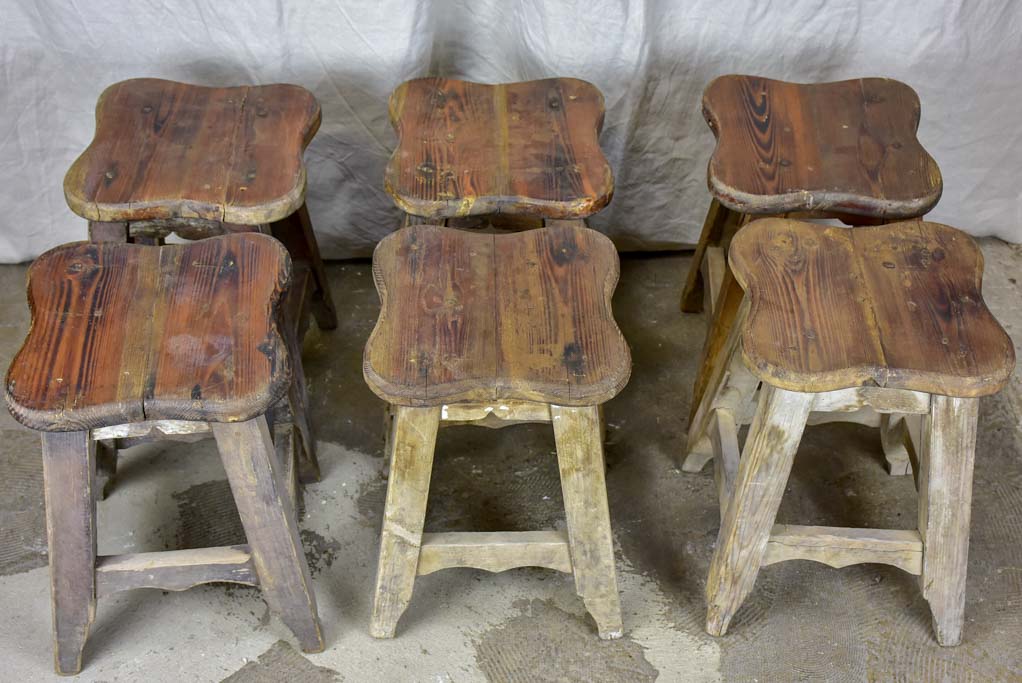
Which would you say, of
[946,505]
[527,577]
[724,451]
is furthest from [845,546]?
[527,577]

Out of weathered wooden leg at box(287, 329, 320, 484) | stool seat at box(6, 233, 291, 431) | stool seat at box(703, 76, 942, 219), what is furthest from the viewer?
weathered wooden leg at box(287, 329, 320, 484)

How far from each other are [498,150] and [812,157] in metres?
0.61

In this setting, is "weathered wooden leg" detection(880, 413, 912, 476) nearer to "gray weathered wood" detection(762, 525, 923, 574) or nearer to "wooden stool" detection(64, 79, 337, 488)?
"gray weathered wood" detection(762, 525, 923, 574)

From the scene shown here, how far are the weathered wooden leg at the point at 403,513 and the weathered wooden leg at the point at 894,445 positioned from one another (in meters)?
1.07

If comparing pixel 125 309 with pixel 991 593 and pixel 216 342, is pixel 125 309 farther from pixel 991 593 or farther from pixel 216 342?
pixel 991 593

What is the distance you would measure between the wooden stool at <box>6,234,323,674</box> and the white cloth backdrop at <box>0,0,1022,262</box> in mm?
788

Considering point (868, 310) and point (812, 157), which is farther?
point (812, 157)

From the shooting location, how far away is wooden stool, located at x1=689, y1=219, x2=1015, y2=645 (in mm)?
1562

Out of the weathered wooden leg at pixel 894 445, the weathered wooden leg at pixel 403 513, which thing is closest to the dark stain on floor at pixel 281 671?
the weathered wooden leg at pixel 403 513

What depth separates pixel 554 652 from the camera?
190cm

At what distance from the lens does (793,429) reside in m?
1.66

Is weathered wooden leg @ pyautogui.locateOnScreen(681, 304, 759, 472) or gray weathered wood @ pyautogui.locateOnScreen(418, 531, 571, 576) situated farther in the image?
weathered wooden leg @ pyautogui.locateOnScreen(681, 304, 759, 472)

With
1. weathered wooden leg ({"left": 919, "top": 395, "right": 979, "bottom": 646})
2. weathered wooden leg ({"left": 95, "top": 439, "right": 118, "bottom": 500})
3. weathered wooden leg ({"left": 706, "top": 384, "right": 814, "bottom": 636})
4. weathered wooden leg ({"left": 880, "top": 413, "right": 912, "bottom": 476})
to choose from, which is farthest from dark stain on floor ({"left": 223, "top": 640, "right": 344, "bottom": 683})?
weathered wooden leg ({"left": 880, "top": 413, "right": 912, "bottom": 476})

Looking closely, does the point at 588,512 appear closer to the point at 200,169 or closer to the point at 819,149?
the point at 819,149
